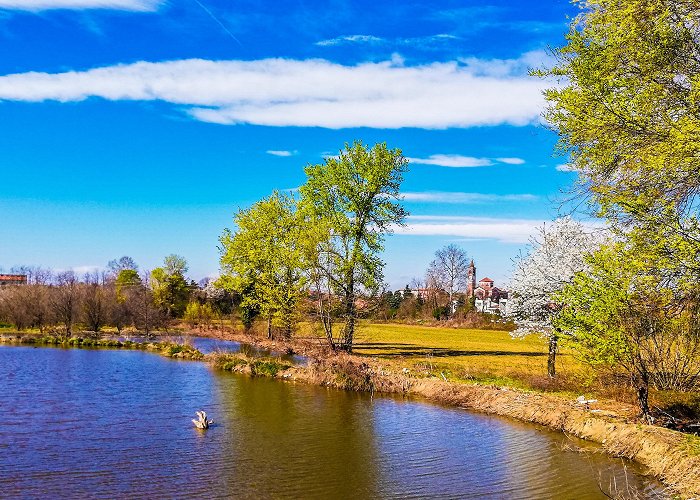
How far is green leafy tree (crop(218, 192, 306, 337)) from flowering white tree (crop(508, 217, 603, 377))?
20431 mm

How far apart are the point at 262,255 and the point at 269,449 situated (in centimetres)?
3840

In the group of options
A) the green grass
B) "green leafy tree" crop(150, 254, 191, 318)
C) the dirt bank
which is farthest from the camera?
"green leafy tree" crop(150, 254, 191, 318)

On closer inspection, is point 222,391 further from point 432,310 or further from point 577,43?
point 432,310

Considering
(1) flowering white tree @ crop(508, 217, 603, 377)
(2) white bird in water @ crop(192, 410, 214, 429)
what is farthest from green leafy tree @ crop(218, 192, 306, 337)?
(2) white bird in water @ crop(192, 410, 214, 429)

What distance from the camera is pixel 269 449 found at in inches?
704

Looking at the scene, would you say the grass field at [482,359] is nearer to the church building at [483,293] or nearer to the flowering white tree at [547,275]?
the flowering white tree at [547,275]

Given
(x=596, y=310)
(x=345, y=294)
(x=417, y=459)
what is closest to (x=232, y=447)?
(x=417, y=459)

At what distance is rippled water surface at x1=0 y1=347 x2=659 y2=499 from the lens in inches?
573

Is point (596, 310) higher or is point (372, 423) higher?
point (596, 310)

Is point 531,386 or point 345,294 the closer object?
point 531,386

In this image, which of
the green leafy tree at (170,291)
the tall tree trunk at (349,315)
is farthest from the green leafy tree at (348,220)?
the green leafy tree at (170,291)

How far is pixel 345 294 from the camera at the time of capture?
41.6m

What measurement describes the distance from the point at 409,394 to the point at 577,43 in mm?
19097

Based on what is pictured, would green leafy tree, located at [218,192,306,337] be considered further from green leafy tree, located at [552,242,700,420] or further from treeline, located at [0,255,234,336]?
green leafy tree, located at [552,242,700,420]
